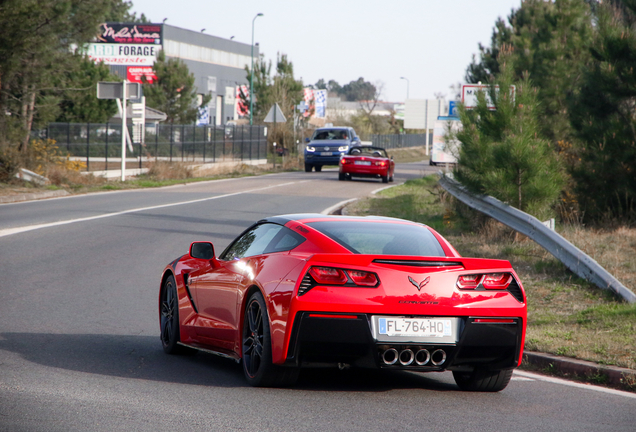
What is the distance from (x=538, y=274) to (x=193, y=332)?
5458mm

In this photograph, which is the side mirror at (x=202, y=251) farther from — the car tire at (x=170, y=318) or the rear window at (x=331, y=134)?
the rear window at (x=331, y=134)

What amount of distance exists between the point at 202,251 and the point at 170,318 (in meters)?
0.85

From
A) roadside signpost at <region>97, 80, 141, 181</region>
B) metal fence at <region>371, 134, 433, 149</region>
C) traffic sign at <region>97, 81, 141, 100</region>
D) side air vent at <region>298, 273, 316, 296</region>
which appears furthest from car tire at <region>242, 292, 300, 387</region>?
metal fence at <region>371, 134, 433, 149</region>

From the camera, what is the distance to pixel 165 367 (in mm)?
6488

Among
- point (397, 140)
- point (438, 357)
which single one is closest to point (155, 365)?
point (438, 357)

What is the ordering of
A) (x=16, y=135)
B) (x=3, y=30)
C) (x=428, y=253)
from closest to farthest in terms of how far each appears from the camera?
1. (x=428, y=253)
2. (x=3, y=30)
3. (x=16, y=135)

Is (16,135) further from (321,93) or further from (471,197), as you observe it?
(321,93)

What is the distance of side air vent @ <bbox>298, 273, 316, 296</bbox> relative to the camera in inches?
211

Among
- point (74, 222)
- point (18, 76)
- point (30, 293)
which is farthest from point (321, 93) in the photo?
point (30, 293)

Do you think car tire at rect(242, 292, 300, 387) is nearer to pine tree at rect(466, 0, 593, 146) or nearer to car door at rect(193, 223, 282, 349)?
car door at rect(193, 223, 282, 349)

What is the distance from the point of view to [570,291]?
9609 millimetres

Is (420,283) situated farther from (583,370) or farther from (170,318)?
(170,318)

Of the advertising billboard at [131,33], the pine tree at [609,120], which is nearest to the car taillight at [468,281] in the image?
the pine tree at [609,120]

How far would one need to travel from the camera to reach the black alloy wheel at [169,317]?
23.0 ft
